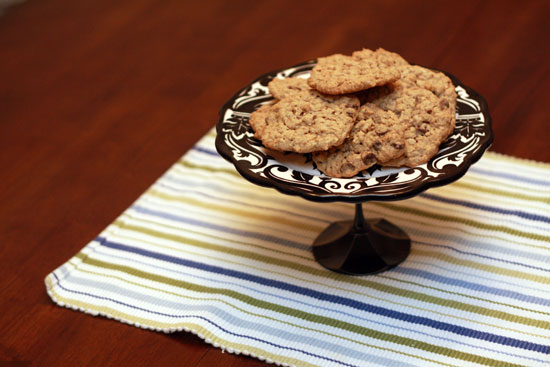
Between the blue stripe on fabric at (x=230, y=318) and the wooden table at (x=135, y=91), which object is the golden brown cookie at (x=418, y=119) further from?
the wooden table at (x=135, y=91)

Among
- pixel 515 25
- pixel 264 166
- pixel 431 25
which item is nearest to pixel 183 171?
pixel 264 166

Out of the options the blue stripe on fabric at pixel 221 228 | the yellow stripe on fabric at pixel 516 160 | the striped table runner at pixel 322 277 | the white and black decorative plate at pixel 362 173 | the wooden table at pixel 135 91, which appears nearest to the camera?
→ the white and black decorative plate at pixel 362 173

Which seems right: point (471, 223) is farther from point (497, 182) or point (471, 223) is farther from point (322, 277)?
point (322, 277)

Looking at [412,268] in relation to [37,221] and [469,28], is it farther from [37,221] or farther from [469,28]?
[469,28]

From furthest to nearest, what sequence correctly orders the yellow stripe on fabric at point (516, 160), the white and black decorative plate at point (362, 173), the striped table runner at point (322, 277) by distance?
the yellow stripe on fabric at point (516, 160) → the striped table runner at point (322, 277) → the white and black decorative plate at point (362, 173)

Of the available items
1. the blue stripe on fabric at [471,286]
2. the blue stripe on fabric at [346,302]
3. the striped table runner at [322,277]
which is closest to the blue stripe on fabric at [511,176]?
the striped table runner at [322,277]

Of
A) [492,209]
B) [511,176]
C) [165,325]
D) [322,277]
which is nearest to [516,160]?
[511,176]

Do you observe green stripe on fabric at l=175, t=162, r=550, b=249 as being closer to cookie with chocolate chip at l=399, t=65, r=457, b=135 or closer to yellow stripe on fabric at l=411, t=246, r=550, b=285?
yellow stripe on fabric at l=411, t=246, r=550, b=285
